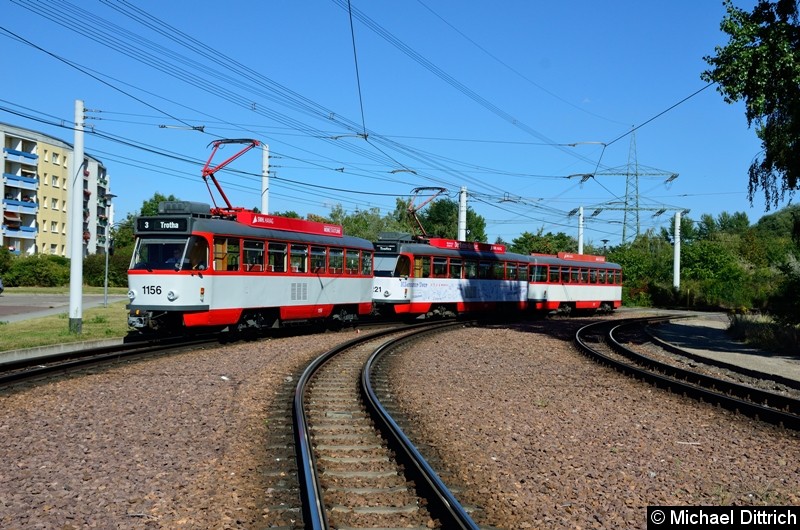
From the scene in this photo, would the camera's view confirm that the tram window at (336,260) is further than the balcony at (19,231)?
No

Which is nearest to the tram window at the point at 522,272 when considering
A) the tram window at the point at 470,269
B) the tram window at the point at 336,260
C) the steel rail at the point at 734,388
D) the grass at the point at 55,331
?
the tram window at the point at 470,269

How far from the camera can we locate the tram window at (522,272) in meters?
34.6

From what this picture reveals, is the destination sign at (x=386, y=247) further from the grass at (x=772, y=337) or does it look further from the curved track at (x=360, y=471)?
the curved track at (x=360, y=471)

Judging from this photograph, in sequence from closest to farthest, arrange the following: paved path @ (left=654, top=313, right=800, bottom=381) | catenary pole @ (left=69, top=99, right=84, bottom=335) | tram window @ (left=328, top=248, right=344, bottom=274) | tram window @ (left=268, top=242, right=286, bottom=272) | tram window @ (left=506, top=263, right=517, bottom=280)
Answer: paved path @ (left=654, top=313, right=800, bottom=381), catenary pole @ (left=69, top=99, right=84, bottom=335), tram window @ (left=268, top=242, right=286, bottom=272), tram window @ (left=328, top=248, right=344, bottom=274), tram window @ (left=506, top=263, right=517, bottom=280)

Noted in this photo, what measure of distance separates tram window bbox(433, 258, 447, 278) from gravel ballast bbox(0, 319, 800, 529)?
14072 millimetres

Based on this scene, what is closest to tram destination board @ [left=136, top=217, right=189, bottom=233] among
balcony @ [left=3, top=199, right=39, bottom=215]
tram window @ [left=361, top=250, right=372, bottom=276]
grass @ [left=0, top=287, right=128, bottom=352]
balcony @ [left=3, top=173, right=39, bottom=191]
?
grass @ [left=0, top=287, right=128, bottom=352]

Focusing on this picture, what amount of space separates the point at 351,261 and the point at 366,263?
1.27 meters

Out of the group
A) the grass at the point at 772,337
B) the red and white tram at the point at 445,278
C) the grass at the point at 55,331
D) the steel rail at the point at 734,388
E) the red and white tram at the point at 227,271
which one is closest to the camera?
the steel rail at the point at 734,388

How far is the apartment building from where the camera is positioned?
2783 inches

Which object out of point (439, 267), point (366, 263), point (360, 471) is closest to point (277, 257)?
point (366, 263)

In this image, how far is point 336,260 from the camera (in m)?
22.3

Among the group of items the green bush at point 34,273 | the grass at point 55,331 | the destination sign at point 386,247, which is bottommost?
the grass at point 55,331

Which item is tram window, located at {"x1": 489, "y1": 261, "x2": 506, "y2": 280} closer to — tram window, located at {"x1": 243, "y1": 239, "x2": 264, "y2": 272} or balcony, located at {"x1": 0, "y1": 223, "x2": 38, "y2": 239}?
tram window, located at {"x1": 243, "y1": 239, "x2": 264, "y2": 272}

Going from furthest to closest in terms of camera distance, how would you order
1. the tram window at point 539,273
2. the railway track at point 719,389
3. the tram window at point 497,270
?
the tram window at point 539,273, the tram window at point 497,270, the railway track at point 719,389
